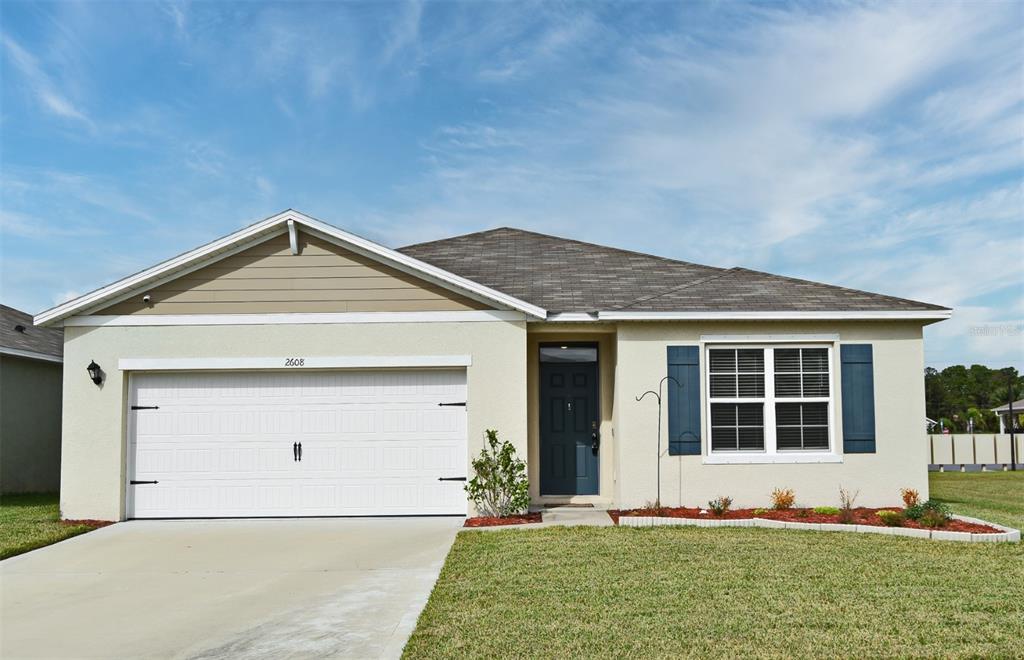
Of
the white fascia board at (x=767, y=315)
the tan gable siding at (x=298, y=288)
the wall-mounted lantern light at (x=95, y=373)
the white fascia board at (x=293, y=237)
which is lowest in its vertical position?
the wall-mounted lantern light at (x=95, y=373)

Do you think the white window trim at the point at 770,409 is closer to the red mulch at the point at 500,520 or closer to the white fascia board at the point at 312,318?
the red mulch at the point at 500,520

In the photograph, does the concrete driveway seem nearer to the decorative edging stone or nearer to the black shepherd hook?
the decorative edging stone

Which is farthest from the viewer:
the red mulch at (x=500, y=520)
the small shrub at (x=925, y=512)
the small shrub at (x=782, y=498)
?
the small shrub at (x=782, y=498)

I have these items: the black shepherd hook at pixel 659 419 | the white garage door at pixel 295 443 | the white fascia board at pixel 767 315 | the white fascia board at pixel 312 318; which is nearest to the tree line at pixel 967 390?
the white fascia board at pixel 767 315

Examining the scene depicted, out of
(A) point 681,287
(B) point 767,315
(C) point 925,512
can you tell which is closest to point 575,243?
(A) point 681,287

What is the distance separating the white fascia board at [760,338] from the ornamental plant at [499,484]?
3.28 meters

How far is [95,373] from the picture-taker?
11664 mm

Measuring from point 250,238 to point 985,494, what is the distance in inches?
574

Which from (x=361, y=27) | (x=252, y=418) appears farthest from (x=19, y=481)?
(x=361, y=27)

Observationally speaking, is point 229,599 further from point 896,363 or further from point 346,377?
point 896,363

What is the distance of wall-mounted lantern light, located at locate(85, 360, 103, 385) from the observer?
38.2 feet

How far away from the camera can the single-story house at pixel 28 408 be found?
15.3 meters

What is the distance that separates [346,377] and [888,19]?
393 inches

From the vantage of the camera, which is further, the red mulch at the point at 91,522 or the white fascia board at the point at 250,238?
the white fascia board at the point at 250,238
